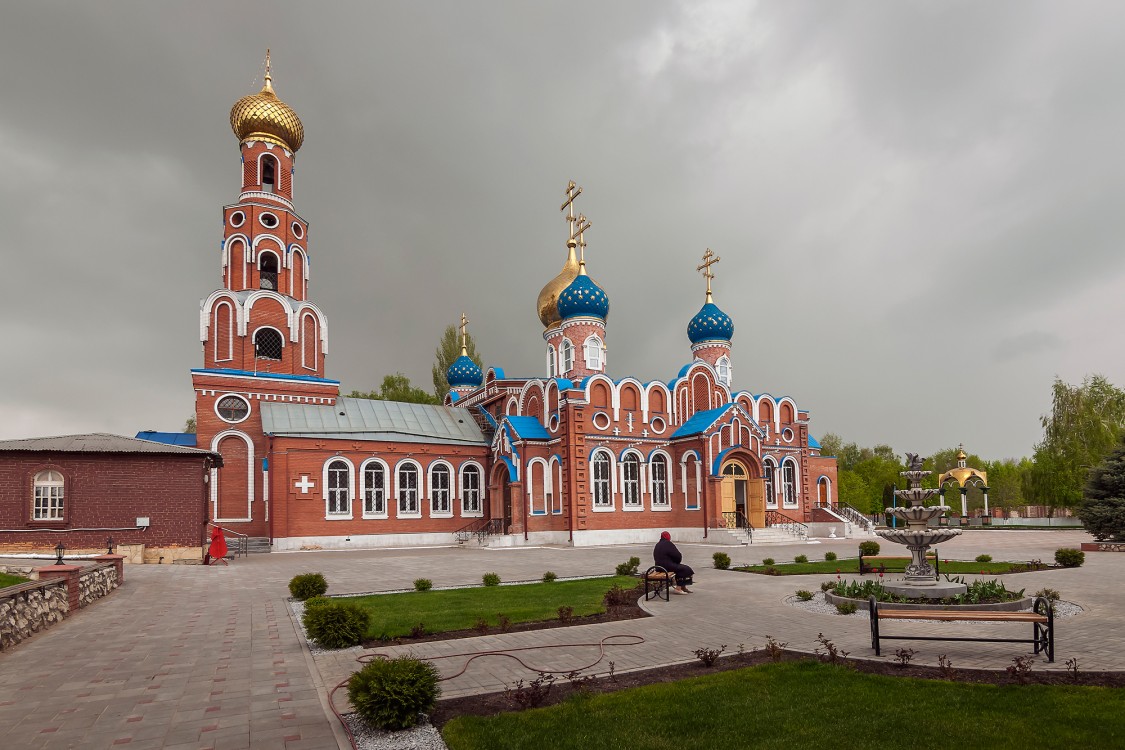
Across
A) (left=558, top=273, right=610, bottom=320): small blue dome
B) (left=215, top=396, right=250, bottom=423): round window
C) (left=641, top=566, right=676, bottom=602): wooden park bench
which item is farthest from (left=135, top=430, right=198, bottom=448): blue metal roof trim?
(left=641, top=566, right=676, bottom=602): wooden park bench

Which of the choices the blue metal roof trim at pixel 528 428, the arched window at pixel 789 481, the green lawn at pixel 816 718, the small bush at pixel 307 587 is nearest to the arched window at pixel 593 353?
the blue metal roof trim at pixel 528 428

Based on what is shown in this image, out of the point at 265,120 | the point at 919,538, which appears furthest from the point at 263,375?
the point at 919,538

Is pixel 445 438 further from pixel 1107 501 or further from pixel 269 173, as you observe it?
pixel 1107 501

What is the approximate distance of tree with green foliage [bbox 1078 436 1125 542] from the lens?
23703mm

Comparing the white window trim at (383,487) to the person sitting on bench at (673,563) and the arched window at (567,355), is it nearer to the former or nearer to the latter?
the arched window at (567,355)

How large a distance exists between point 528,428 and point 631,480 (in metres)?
5.36

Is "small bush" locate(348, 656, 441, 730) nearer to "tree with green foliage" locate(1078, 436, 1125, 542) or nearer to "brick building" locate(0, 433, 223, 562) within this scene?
"brick building" locate(0, 433, 223, 562)

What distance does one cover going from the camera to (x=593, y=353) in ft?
112

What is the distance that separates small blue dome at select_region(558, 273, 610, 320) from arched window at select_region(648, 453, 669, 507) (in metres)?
7.56

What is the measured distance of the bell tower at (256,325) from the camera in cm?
2925

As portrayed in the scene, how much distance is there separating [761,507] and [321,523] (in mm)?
19382

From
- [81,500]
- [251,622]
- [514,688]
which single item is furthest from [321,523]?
[514,688]

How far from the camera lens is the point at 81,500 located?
1995 centimetres

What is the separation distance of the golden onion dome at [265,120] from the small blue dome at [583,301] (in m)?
16.1
